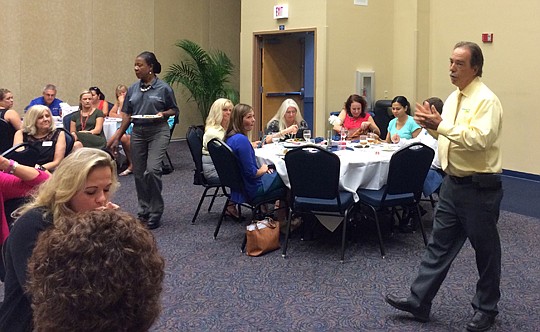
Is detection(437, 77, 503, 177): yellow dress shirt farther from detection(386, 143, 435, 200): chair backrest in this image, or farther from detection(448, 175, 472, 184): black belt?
detection(386, 143, 435, 200): chair backrest

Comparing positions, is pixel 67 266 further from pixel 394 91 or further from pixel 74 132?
pixel 394 91

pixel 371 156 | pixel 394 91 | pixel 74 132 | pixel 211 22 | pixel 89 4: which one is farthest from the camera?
pixel 211 22

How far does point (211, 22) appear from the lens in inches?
552

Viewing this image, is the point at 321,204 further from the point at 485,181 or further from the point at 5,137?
the point at 5,137

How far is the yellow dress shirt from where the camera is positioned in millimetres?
3238

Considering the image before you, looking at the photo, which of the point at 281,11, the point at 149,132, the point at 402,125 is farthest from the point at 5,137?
the point at 281,11

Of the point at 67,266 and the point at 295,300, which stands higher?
the point at 67,266

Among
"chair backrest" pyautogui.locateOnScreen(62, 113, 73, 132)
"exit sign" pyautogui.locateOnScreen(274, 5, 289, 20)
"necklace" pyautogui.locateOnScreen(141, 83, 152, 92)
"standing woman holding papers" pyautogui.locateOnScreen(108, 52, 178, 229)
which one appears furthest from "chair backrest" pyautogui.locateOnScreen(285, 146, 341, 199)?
"exit sign" pyautogui.locateOnScreen(274, 5, 289, 20)

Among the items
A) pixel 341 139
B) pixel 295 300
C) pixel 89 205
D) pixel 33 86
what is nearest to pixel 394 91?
pixel 341 139

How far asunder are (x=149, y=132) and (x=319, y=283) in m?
2.47

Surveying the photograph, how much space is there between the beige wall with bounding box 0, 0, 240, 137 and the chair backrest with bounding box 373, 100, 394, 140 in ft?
16.8

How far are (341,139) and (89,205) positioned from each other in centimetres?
470

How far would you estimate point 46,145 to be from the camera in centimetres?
543

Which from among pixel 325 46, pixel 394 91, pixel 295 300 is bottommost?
pixel 295 300
